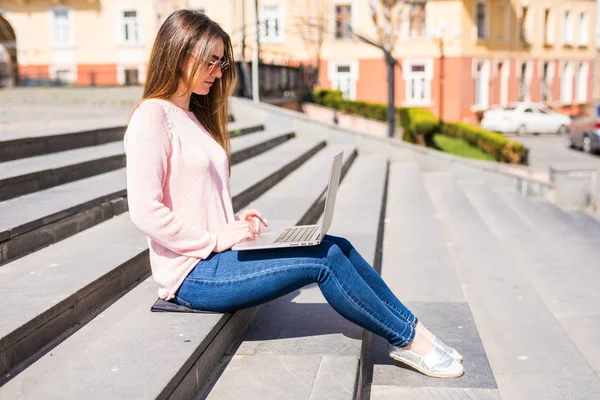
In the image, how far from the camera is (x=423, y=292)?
498 cm

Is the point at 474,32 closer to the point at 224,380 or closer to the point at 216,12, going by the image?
the point at 216,12

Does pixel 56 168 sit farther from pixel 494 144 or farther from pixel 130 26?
pixel 130 26

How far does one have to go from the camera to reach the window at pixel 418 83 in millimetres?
32531

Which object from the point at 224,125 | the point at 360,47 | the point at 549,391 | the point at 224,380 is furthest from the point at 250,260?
the point at 360,47

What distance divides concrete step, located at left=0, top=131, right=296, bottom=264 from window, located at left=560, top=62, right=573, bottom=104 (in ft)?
120

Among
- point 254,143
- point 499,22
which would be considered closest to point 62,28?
A: point 499,22

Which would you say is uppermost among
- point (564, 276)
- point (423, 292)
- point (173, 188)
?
point (173, 188)

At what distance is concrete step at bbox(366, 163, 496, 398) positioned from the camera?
3484 mm

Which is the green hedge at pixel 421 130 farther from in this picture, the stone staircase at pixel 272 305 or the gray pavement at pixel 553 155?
the stone staircase at pixel 272 305

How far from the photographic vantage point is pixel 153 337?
9.91 feet

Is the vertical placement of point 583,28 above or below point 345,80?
above

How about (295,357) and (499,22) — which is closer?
(295,357)

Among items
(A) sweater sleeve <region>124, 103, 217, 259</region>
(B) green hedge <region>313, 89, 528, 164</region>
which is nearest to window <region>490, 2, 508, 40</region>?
(B) green hedge <region>313, 89, 528, 164</region>

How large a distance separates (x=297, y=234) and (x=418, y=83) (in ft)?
99.5
